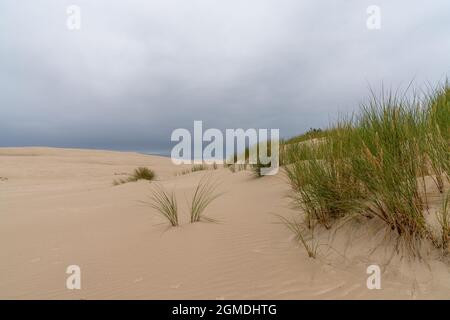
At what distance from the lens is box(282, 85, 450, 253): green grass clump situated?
1.79 meters

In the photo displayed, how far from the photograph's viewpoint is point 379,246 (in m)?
1.83

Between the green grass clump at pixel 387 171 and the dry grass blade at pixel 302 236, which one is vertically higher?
the green grass clump at pixel 387 171

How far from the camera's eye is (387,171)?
1940 millimetres

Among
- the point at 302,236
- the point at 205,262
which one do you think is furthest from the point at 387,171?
the point at 205,262

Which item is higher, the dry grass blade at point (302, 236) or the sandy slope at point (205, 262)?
the dry grass blade at point (302, 236)

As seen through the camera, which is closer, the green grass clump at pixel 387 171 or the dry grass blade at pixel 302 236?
the green grass clump at pixel 387 171

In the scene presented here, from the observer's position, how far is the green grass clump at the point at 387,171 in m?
1.79

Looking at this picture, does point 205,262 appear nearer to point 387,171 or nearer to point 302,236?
point 302,236

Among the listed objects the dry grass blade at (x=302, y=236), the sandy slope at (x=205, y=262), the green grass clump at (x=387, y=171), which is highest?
the green grass clump at (x=387, y=171)

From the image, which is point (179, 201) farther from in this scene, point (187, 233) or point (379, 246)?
point (379, 246)
